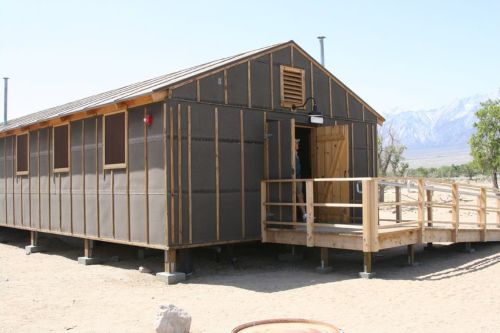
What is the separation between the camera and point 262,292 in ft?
29.7

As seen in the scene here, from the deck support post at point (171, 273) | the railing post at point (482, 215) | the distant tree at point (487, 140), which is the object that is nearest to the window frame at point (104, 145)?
the deck support post at point (171, 273)

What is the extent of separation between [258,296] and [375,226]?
2465 mm

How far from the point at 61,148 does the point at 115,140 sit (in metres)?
2.77

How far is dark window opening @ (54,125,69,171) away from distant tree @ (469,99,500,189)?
24734mm

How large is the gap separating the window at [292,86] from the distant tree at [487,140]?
2161 cm

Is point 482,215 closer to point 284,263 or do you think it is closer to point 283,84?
point 284,263

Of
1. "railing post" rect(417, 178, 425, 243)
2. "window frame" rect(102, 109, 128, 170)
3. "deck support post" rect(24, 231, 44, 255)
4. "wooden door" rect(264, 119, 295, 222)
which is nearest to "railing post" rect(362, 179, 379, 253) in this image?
"railing post" rect(417, 178, 425, 243)

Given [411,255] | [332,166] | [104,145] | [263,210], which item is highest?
[104,145]

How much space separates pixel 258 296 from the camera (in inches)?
344

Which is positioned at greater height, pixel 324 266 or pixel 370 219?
pixel 370 219

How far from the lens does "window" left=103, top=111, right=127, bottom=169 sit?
11.2m

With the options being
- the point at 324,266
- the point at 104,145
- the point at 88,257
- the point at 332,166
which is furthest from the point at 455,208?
the point at 88,257

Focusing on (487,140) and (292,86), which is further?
(487,140)

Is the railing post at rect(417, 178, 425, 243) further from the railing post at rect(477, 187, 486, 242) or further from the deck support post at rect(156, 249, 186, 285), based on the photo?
the deck support post at rect(156, 249, 186, 285)
